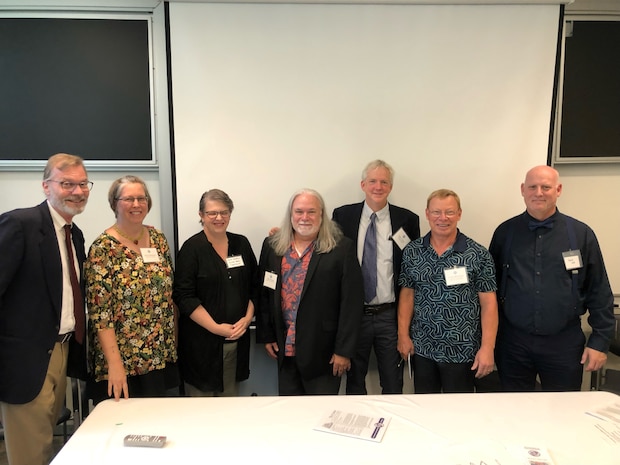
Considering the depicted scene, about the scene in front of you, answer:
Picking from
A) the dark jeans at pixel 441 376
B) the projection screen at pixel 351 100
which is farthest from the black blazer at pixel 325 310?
the projection screen at pixel 351 100

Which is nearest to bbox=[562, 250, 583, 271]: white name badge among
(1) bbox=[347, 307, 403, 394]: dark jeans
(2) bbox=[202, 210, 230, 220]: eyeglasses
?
(1) bbox=[347, 307, 403, 394]: dark jeans

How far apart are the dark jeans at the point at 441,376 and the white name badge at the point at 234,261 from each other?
111 centimetres

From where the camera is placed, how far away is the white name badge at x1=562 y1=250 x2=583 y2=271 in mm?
2248

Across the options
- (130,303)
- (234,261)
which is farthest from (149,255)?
(234,261)

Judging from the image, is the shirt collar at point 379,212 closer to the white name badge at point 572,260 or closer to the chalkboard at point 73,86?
the white name badge at point 572,260

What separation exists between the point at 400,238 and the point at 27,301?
191 centimetres

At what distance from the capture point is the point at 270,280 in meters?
2.30

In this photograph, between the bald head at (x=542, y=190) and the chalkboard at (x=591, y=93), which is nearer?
the bald head at (x=542, y=190)

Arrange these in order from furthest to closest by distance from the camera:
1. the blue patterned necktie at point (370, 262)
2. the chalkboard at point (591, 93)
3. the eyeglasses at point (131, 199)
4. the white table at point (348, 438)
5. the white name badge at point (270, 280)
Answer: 1. the chalkboard at point (591, 93)
2. the blue patterned necktie at point (370, 262)
3. the white name badge at point (270, 280)
4. the eyeglasses at point (131, 199)
5. the white table at point (348, 438)

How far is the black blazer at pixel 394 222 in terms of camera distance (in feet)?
8.34

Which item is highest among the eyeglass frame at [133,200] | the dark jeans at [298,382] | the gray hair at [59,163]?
the gray hair at [59,163]

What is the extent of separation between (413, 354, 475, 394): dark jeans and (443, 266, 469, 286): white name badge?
444 millimetres

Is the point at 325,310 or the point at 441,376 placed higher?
the point at 325,310

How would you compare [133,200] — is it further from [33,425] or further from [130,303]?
[33,425]
